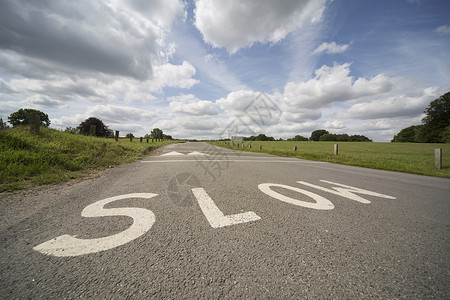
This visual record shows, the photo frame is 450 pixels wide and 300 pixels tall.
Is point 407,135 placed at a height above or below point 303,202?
above

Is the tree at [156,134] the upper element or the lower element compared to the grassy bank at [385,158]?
upper

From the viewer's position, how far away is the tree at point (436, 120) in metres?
48.5

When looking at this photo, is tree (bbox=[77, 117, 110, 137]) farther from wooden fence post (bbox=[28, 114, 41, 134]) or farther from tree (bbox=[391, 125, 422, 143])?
tree (bbox=[391, 125, 422, 143])

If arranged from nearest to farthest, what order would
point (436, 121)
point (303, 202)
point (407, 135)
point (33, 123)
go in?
point (303, 202)
point (33, 123)
point (436, 121)
point (407, 135)

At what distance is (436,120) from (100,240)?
272ft

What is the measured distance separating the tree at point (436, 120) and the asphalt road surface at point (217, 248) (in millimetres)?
74996

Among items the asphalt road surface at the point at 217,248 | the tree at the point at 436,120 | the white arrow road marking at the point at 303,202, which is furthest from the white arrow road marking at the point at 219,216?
the tree at the point at 436,120

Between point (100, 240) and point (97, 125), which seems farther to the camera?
point (97, 125)

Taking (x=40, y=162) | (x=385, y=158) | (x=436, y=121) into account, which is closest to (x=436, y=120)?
(x=436, y=121)

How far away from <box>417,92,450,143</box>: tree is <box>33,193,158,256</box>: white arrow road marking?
77130mm

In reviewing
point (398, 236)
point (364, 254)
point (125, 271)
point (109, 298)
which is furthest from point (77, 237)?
point (398, 236)

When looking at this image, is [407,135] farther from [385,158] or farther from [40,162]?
[40,162]

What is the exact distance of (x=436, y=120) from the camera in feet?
164

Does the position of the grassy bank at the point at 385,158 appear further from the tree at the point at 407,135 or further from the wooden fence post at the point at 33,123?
the tree at the point at 407,135
